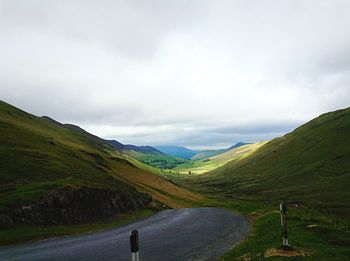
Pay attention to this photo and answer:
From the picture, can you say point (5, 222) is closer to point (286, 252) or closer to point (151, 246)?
point (151, 246)

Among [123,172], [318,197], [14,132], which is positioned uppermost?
[14,132]

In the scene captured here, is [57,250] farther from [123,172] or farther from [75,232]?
[123,172]

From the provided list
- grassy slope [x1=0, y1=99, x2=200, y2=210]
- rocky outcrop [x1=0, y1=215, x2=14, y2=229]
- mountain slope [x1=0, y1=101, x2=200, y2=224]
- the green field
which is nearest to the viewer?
rocky outcrop [x1=0, y1=215, x2=14, y2=229]

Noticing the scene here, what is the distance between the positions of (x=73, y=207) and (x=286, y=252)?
39589 millimetres

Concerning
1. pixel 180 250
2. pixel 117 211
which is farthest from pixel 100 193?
pixel 180 250

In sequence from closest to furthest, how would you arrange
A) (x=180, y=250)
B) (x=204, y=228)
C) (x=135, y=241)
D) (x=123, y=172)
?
(x=135, y=241) → (x=180, y=250) → (x=204, y=228) → (x=123, y=172)

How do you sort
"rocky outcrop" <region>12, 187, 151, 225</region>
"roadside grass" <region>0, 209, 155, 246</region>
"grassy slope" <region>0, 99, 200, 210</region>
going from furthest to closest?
"grassy slope" <region>0, 99, 200, 210</region> → "rocky outcrop" <region>12, 187, 151, 225</region> → "roadside grass" <region>0, 209, 155, 246</region>

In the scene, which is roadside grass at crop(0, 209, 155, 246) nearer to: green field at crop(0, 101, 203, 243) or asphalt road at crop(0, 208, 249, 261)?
green field at crop(0, 101, 203, 243)

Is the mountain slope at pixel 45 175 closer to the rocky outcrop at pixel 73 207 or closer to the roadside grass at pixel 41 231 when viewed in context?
the rocky outcrop at pixel 73 207

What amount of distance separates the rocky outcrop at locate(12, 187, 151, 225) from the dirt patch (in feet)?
111

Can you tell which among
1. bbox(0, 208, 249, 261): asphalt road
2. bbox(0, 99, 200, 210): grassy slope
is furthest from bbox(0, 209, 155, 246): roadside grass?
bbox(0, 99, 200, 210): grassy slope

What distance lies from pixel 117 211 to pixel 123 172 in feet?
196

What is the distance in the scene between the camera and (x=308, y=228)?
3578 centimetres

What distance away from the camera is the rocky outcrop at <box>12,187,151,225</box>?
165ft
